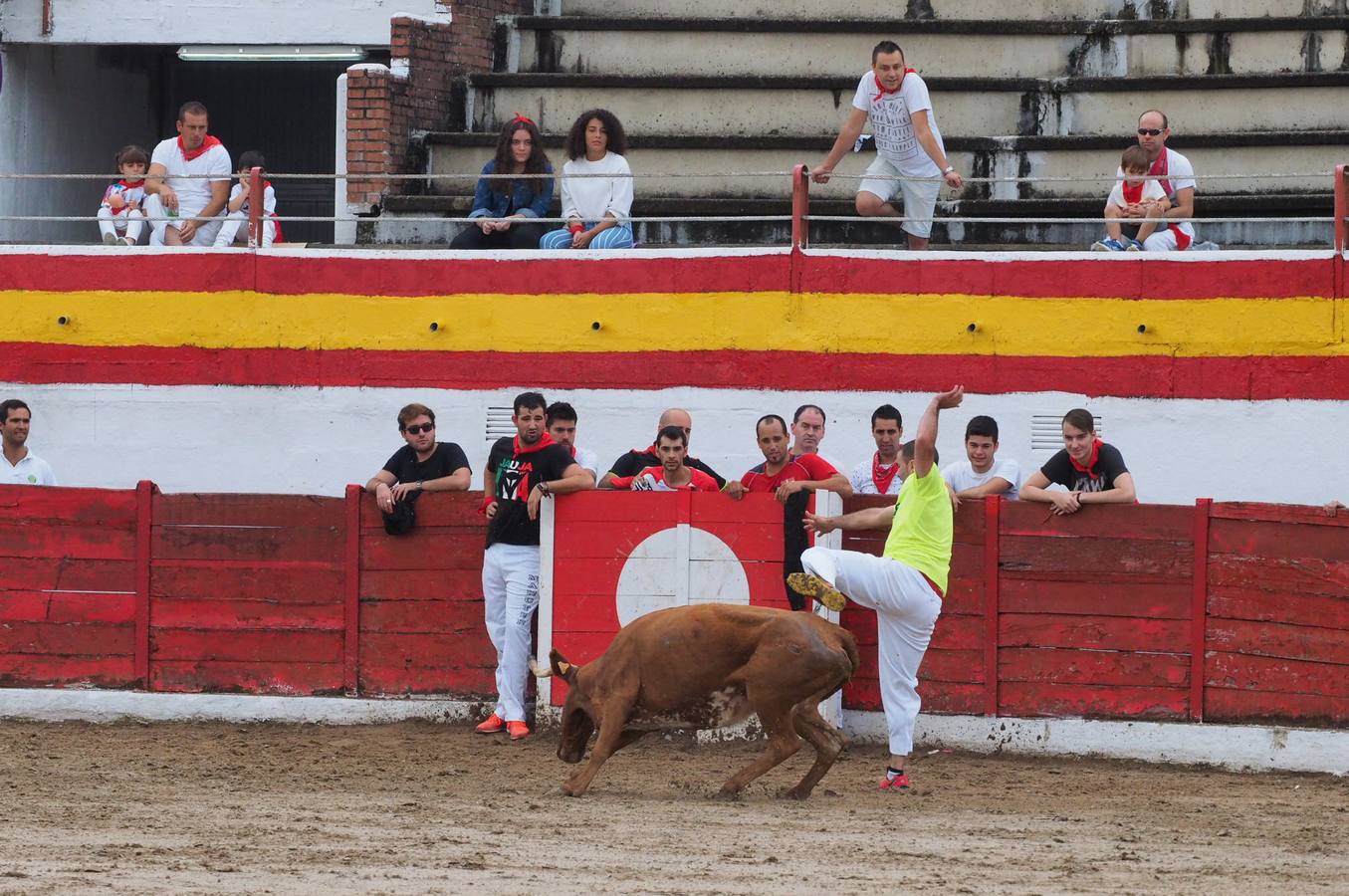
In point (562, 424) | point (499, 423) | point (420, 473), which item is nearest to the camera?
point (562, 424)

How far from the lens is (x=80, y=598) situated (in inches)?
453

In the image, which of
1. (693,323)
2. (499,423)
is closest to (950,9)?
(693,323)

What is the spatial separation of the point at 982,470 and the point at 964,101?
4.92m

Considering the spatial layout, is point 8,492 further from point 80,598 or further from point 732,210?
point 732,210

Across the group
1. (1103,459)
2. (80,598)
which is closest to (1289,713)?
(1103,459)

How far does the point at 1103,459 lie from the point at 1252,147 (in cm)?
457

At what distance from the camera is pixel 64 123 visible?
17.3 metres

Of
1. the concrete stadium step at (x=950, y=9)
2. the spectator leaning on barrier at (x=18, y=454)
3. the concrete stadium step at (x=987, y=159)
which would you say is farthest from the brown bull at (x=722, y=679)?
the concrete stadium step at (x=950, y=9)

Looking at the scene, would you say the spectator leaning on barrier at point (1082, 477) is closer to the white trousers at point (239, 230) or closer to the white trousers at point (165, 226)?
the white trousers at point (239, 230)

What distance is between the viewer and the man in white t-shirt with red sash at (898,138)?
12.3 metres

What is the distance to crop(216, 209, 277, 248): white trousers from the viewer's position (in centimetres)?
1343

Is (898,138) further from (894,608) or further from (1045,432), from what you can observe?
(894,608)

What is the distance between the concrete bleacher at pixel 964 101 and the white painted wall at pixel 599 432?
5.79ft

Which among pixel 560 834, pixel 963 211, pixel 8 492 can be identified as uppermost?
pixel 963 211
